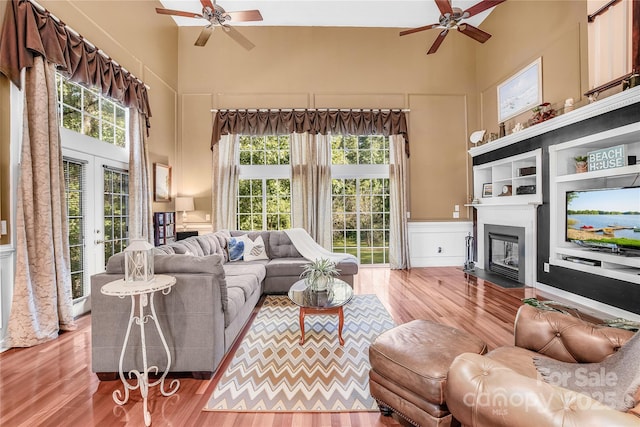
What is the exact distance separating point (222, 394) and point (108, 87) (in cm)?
391

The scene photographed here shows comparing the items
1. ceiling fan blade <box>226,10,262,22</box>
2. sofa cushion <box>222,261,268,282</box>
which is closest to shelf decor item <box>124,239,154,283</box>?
sofa cushion <box>222,261,268,282</box>

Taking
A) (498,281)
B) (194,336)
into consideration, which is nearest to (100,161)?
(194,336)

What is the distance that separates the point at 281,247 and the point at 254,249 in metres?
0.43

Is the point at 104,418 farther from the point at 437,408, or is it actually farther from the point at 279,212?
the point at 279,212

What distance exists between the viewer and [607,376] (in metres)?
1.19

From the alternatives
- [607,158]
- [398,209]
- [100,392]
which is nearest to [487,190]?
[398,209]

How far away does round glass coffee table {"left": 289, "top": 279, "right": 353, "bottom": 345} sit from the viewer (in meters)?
2.66

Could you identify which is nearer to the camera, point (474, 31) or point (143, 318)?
point (143, 318)

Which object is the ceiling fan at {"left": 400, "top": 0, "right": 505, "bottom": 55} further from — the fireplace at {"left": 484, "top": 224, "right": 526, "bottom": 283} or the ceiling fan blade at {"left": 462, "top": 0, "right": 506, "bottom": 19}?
the fireplace at {"left": 484, "top": 224, "right": 526, "bottom": 283}

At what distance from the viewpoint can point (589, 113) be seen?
3.60m

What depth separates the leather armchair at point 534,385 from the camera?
855 mm

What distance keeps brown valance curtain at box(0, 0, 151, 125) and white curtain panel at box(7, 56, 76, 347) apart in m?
0.12

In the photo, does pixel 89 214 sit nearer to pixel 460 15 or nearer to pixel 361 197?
pixel 361 197

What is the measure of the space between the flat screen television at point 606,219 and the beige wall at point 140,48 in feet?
20.2
